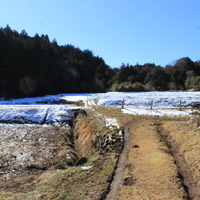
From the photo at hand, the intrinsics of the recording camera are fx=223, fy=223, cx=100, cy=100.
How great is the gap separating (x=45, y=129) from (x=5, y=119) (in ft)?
22.7

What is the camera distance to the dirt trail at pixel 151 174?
25.2 feet

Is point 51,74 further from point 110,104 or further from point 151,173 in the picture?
point 151,173

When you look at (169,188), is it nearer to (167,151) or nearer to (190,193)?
(190,193)

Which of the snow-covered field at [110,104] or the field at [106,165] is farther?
the snow-covered field at [110,104]

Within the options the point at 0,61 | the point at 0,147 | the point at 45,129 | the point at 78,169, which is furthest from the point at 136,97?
the point at 0,61

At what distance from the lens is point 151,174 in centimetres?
913

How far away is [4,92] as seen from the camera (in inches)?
1864

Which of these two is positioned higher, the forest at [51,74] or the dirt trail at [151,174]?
the forest at [51,74]

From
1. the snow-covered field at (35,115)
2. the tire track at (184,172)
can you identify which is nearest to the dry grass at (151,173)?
the tire track at (184,172)

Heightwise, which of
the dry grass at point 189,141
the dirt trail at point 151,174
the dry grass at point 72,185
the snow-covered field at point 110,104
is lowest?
the dry grass at point 72,185

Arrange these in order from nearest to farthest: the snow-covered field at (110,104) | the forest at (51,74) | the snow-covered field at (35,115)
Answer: the snow-covered field at (110,104)
the snow-covered field at (35,115)
the forest at (51,74)

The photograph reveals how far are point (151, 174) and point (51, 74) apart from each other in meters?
52.5

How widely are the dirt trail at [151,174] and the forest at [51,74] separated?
36.4m

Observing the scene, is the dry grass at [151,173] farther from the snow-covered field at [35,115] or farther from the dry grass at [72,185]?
the snow-covered field at [35,115]
